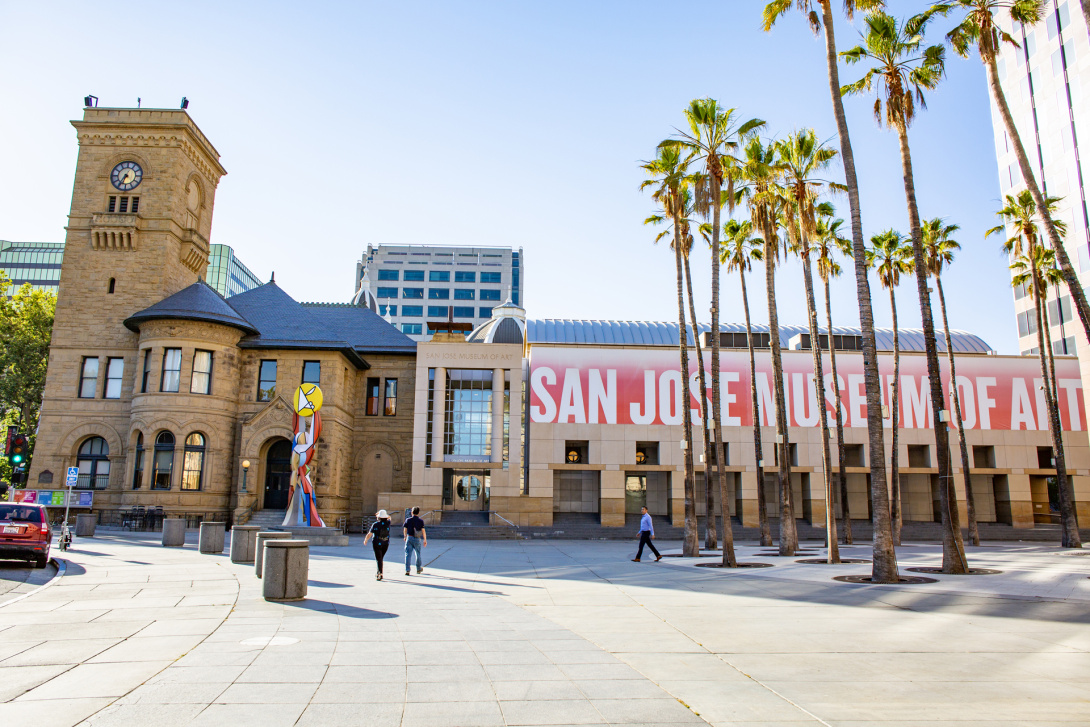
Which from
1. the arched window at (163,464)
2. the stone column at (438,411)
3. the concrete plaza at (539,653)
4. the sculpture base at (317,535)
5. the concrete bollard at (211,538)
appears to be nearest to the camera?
the concrete plaza at (539,653)

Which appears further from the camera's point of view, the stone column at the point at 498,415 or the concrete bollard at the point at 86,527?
the stone column at the point at 498,415

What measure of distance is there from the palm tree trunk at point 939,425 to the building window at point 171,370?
3538cm

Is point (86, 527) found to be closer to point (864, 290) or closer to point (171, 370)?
point (171, 370)

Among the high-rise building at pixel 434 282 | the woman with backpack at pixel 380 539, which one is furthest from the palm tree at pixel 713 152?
the high-rise building at pixel 434 282

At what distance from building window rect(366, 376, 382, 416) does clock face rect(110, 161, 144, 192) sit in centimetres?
1802

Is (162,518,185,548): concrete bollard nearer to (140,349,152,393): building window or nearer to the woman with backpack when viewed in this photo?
the woman with backpack

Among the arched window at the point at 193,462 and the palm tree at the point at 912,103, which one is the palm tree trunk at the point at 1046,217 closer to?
the palm tree at the point at 912,103

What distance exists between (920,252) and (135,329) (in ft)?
129

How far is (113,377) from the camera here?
134 feet

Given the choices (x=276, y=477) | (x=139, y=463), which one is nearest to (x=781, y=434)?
(x=276, y=477)

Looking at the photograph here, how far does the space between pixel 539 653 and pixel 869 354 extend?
14.1 meters

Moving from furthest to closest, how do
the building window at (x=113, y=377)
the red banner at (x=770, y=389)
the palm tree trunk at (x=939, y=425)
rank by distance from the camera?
the red banner at (x=770, y=389)
the building window at (x=113, y=377)
the palm tree trunk at (x=939, y=425)

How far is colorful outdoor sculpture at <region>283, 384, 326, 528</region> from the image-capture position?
29.2m

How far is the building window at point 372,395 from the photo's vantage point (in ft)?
150
